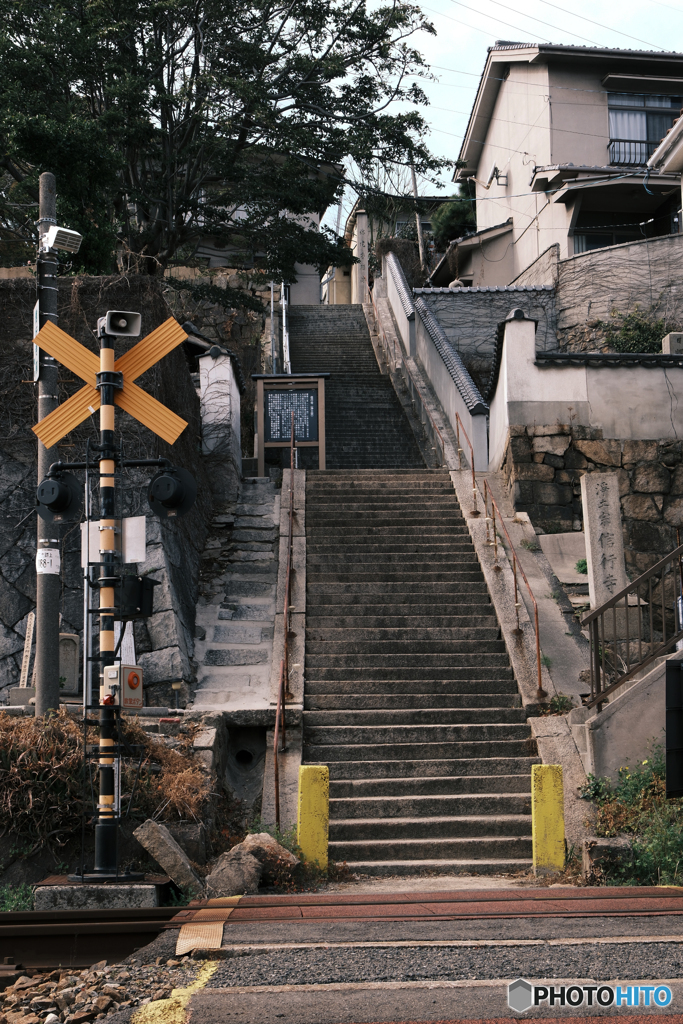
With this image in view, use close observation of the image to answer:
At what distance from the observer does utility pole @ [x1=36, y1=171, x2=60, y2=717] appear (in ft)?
28.0

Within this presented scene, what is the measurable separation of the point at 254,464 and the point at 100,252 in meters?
5.23

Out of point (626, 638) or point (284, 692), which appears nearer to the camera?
point (626, 638)

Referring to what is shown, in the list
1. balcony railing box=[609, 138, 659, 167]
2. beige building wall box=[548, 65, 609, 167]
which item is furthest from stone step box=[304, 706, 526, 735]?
balcony railing box=[609, 138, 659, 167]

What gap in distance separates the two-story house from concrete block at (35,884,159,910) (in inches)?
806

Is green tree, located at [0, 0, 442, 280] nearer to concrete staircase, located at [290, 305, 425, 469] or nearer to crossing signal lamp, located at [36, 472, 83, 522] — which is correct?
concrete staircase, located at [290, 305, 425, 469]

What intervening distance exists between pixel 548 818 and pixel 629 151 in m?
21.9

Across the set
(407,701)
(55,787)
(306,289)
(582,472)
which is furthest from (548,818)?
(306,289)

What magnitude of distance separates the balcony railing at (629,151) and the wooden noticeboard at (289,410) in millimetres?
12726

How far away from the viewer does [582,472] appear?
14594mm

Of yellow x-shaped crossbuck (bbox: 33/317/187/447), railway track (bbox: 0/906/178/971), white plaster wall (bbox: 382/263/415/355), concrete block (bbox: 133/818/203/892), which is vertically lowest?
railway track (bbox: 0/906/178/971)

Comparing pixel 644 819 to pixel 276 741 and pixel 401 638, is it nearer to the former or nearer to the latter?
pixel 276 741

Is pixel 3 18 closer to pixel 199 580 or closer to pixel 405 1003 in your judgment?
pixel 199 580

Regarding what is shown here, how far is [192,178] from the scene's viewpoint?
19188 mm

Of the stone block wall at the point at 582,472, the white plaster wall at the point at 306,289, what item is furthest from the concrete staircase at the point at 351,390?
the white plaster wall at the point at 306,289
